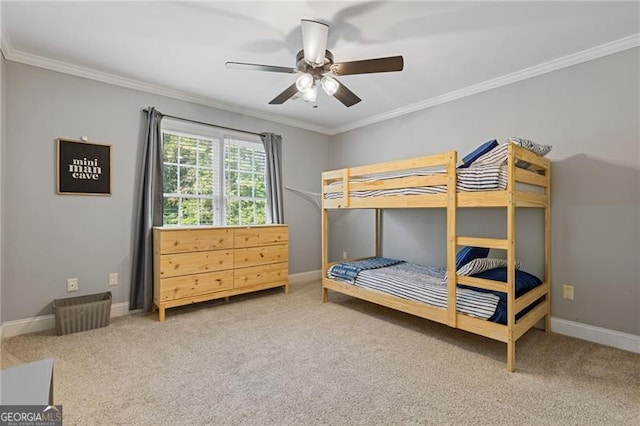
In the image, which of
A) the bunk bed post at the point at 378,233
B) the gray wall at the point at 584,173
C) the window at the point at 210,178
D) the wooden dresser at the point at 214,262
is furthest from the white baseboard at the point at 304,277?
the gray wall at the point at 584,173

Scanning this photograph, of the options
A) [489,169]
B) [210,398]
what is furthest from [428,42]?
[210,398]

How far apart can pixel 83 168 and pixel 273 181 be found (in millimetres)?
2058

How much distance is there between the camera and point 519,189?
2.26 meters

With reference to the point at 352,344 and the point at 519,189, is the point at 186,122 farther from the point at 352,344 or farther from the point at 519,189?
the point at 519,189

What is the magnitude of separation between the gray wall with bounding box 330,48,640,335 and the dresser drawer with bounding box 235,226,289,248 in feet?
6.92

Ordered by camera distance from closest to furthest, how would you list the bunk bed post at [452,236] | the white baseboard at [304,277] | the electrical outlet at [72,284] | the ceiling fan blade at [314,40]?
A: the ceiling fan blade at [314,40], the bunk bed post at [452,236], the electrical outlet at [72,284], the white baseboard at [304,277]

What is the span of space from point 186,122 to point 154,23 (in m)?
1.41

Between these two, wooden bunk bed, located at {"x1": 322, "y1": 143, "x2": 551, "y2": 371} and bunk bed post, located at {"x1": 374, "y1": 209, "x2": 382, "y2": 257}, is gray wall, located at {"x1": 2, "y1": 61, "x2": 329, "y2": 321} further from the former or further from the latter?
bunk bed post, located at {"x1": 374, "y1": 209, "x2": 382, "y2": 257}

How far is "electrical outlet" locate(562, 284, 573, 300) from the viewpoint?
261cm

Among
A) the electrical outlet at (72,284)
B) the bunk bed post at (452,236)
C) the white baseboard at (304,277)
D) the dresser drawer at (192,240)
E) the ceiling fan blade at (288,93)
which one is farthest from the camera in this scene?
the white baseboard at (304,277)

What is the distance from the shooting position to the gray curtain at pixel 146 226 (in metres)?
3.11

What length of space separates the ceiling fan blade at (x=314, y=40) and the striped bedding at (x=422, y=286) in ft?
6.53

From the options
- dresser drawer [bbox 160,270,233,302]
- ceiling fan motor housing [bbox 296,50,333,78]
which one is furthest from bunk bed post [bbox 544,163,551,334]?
dresser drawer [bbox 160,270,233,302]

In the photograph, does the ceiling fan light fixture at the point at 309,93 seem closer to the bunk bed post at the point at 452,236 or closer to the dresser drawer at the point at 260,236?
the bunk bed post at the point at 452,236
